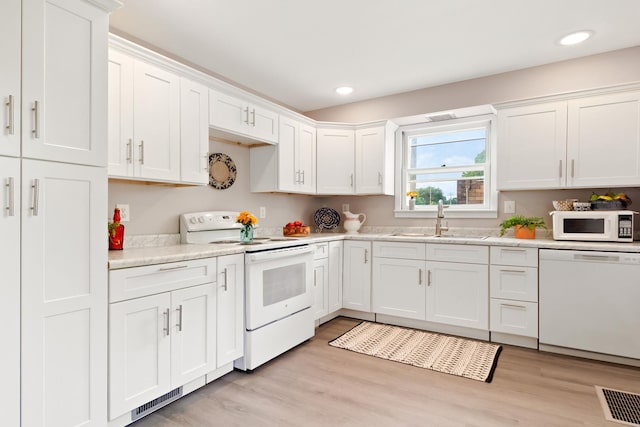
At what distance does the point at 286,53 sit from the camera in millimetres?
2959

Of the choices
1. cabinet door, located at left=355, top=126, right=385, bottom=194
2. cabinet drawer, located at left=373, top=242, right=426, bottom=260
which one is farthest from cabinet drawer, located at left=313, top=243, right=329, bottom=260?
cabinet door, located at left=355, top=126, right=385, bottom=194

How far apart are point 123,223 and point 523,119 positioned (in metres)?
3.42

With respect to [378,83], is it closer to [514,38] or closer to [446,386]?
[514,38]

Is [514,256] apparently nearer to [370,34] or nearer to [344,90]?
[370,34]

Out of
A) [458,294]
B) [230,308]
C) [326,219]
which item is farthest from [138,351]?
[326,219]

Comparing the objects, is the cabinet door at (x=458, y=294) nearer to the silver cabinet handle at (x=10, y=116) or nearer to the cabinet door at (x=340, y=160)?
the cabinet door at (x=340, y=160)

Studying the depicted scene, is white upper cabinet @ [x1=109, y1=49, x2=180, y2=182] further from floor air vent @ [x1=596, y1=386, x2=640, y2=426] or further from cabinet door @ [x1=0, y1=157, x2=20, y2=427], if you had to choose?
floor air vent @ [x1=596, y1=386, x2=640, y2=426]

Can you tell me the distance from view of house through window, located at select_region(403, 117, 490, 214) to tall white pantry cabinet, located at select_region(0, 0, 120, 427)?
329cm

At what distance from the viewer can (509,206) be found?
349 cm

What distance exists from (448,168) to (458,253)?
122 cm

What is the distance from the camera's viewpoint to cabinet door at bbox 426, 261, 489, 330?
10.0 ft

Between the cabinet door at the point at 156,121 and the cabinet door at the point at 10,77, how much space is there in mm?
790

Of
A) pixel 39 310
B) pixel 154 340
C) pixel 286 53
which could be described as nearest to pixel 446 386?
pixel 154 340

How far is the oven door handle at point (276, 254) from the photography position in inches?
97.6
